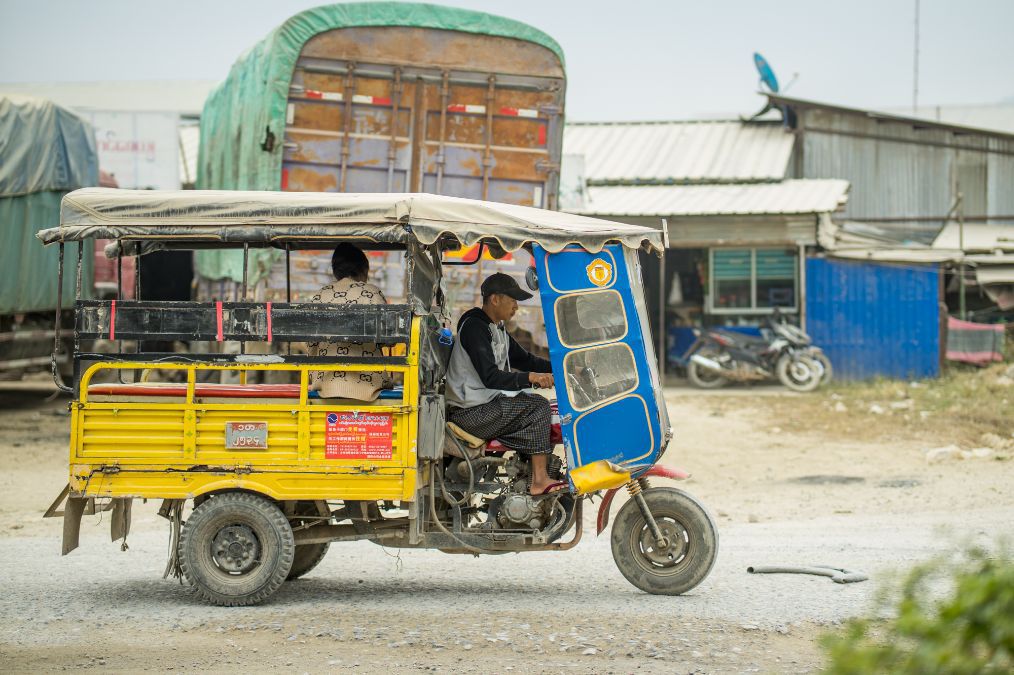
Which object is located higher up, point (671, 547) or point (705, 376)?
point (705, 376)

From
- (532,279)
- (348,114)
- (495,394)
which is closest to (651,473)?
(495,394)

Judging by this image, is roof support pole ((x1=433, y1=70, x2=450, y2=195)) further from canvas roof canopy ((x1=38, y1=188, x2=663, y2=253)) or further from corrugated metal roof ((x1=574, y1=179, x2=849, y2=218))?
corrugated metal roof ((x1=574, y1=179, x2=849, y2=218))

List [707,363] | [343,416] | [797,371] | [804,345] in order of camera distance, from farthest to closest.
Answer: [707,363]
[804,345]
[797,371]
[343,416]

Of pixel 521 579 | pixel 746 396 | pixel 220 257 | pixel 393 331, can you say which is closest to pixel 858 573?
pixel 521 579

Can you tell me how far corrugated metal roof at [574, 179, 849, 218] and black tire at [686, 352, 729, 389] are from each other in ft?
8.61


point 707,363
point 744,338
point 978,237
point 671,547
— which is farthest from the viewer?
point 978,237

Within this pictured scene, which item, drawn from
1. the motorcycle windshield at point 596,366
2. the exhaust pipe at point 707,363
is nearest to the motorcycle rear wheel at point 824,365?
the exhaust pipe at point 707,363

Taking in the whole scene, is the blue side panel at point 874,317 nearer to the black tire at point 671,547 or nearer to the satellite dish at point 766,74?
the satellite dish at point 766,74

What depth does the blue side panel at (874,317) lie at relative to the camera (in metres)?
19.3

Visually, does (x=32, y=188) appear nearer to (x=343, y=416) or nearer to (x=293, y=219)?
(x=293, y=219)

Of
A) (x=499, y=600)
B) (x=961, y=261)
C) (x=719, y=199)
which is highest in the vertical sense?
(x=719, y=199)

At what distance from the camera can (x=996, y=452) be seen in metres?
11.9

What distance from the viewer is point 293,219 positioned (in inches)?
233

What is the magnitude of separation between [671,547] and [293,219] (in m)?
2.73
